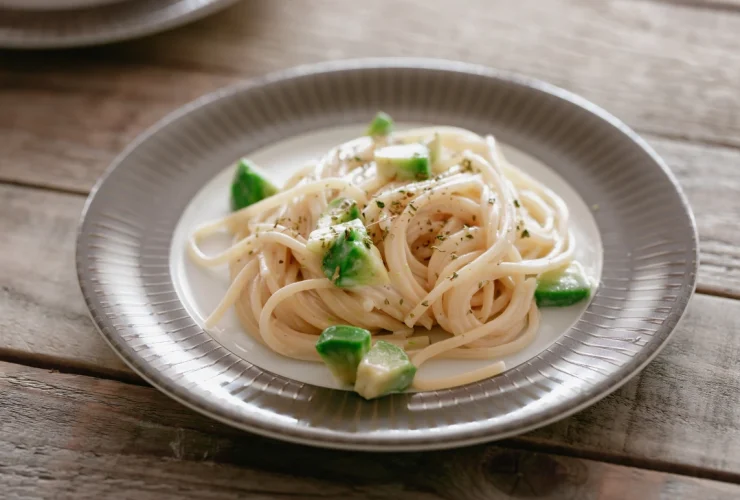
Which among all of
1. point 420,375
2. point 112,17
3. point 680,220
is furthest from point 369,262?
point 112,17

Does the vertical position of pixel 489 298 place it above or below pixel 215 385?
above

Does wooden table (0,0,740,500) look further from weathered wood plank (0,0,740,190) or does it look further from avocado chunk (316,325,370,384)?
avocado chunk (316,325,370,384)

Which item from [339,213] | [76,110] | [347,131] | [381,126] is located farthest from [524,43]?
[76,110]

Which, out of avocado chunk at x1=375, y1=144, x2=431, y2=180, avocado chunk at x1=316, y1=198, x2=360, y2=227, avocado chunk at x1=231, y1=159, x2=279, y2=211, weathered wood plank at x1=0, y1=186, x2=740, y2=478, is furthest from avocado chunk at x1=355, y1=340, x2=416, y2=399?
avocado chunk at x1=231, y1=159, x2=279, y2=211

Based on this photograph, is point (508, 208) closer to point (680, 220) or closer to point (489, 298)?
point (489, 298)

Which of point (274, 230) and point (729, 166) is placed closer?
point (274, 230)

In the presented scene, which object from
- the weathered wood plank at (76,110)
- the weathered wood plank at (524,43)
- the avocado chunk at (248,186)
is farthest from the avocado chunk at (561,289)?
the weathered wood plank at (76,110)

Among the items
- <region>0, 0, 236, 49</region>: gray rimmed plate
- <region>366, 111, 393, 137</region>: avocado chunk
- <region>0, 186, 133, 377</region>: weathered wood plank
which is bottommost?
<region>0, 186, 133, 377</region>: weathered wood plank
